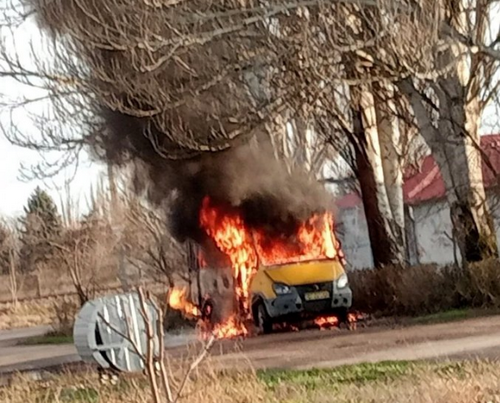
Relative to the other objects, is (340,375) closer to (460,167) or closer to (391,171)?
(460,167)

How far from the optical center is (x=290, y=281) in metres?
20.0

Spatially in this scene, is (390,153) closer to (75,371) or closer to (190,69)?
(190,69)

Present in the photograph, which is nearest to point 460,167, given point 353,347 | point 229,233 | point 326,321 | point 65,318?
point 326,321

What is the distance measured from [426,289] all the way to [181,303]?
7.72m

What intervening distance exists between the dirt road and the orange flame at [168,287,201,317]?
4.65 metres

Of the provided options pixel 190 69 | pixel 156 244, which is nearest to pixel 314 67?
pixel 190 69

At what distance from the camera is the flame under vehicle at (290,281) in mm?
19844

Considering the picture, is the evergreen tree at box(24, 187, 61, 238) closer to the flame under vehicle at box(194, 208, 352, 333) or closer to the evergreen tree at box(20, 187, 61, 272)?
the evergreen tree at box(20, 187, 61, 272)

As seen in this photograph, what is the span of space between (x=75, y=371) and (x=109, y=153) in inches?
309

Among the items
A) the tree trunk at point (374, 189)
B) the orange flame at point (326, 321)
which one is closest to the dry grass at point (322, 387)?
the orange flame at point (326, 321)

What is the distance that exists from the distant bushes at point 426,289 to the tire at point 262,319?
113 inches

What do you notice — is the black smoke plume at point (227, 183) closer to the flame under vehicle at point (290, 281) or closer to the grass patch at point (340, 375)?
the flame under vehicle at point (290, 281)

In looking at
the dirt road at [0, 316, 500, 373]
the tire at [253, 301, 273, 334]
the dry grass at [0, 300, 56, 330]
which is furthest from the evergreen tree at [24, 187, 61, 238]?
the dirt road at [0, 316, 500, 373]

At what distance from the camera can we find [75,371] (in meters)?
15.9
